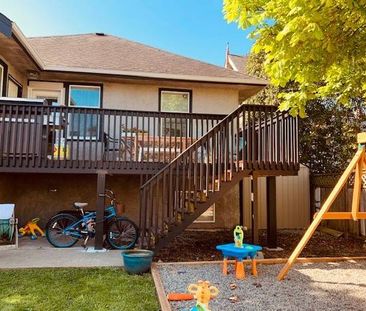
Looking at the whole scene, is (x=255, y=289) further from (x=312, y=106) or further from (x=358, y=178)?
(x=312, y=106)

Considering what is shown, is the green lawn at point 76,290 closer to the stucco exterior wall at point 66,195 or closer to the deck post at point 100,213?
the deck post at point 100,213

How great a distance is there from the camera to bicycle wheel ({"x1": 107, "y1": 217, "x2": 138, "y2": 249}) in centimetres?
725

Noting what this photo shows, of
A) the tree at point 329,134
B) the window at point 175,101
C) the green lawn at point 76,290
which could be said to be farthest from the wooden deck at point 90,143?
the tree at point 329,134

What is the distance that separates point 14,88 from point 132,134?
4.22 meters

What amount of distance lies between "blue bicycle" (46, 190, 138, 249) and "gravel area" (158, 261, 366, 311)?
1.78m

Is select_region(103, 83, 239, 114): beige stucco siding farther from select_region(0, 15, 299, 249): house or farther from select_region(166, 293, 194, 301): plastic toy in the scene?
select_region(166, 293, 194, 301): plastic toy

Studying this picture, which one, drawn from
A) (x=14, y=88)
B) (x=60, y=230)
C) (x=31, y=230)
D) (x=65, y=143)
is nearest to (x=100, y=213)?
(x=60, y=230)

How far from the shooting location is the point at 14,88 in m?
9.77

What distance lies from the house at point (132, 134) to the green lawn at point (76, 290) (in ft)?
4.09

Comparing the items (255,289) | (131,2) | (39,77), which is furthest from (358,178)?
(131,2)

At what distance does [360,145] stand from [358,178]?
51 centimetres

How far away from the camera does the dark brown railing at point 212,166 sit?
634 cm

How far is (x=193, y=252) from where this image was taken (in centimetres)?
729

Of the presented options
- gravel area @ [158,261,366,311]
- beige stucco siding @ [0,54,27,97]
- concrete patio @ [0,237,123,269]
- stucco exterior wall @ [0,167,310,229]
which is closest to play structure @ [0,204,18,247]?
concrete patio @ [0,237,123,269]
